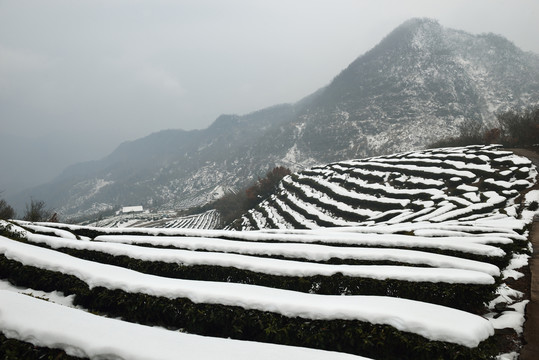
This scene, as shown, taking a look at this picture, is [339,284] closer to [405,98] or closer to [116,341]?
[116,341]

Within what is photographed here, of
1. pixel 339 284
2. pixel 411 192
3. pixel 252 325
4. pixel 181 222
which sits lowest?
pixel 181 222

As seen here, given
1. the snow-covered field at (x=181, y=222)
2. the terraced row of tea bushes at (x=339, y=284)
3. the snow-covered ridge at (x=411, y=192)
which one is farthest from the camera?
the snow-covered field at (x=181, y=222)

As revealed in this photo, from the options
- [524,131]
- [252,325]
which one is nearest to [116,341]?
[252,325]

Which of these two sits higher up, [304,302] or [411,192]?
[304,302]

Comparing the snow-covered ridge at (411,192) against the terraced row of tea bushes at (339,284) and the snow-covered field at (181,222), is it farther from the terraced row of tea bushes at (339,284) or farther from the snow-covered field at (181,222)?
the snow-covered field at (181,222)

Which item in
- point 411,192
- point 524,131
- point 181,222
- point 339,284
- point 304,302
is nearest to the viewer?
point 304,302

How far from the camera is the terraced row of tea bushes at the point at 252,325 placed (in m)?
4.12

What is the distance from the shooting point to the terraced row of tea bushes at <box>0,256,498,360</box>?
A: 412 centimetres

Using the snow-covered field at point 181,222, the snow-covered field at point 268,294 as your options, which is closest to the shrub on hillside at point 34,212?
the snow-covered field at point 268,294

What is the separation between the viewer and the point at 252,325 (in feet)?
16.7

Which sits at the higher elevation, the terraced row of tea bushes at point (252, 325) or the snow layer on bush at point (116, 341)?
the snow layer on bush at point (116, 341)

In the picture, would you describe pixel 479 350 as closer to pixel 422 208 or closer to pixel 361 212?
pixel 422 208

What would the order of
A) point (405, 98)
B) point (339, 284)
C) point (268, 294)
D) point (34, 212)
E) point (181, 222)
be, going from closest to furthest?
point (268, 294) < point (339, 284) < point (34, 212) < point (181, 222) < point (405, 98)

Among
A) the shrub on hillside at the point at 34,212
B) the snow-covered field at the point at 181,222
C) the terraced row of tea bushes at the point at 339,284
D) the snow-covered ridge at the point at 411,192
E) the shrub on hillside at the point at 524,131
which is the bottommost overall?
the snow-covered field at the point at 181,222
